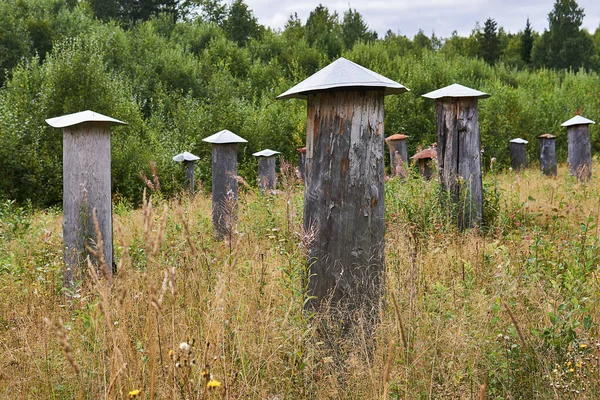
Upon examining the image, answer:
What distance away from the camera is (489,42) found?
44406 millimetres

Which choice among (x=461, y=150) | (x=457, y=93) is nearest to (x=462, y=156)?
(x=461, y=150)

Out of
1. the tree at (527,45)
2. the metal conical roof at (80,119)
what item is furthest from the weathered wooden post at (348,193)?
the tree at (527,45)

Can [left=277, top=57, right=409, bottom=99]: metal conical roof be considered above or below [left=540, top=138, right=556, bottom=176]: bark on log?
above

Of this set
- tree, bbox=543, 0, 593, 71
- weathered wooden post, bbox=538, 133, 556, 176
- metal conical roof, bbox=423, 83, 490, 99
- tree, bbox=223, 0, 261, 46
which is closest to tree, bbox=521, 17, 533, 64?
tree, bbox=543, 0, 593, 71

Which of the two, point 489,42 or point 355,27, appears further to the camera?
point 489,42

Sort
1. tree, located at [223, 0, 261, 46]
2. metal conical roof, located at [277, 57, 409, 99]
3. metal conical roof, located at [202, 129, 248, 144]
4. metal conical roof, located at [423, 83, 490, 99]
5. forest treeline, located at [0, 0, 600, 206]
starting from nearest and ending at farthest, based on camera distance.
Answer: metal conical roof, located at [277, 57, 409, 99]
metal conical roof, located at [423, 83, 490, 99]
metal conical roof, located at [202, 129, 248, 144]
forest treeline, located at [0, 0, 600, 206]
tree, located at [223, 0, 261, 46]

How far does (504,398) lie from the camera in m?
2.44

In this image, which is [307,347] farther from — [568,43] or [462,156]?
[568,43]

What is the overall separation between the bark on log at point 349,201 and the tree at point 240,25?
32591mm

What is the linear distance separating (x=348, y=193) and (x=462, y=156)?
11.9 ft

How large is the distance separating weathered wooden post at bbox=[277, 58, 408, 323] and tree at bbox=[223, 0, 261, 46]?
107ft

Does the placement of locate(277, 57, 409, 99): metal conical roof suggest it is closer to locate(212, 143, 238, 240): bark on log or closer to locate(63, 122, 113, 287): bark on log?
locate(63, 122, 113, 287): bark on log

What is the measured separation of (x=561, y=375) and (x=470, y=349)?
0.41 metres

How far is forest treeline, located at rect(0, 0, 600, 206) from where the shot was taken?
52.5 feet
